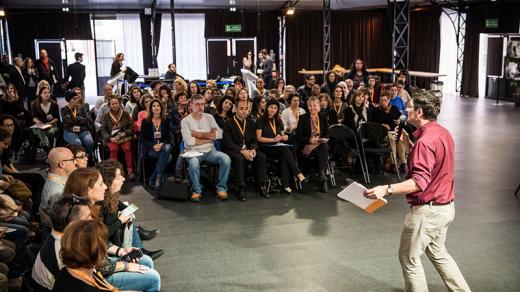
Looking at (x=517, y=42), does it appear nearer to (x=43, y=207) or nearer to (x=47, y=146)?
(x=47, y=146)

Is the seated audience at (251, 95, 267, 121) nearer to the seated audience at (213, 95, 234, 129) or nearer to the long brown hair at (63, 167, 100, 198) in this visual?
the seated audience at (213, 95, 234, 129)

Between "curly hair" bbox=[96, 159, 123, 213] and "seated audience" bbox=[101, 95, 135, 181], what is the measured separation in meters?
3.29

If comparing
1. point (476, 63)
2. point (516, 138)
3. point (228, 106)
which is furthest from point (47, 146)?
point (476, 63)

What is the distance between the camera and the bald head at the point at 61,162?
3869 millimetres

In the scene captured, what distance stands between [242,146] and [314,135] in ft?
3.03

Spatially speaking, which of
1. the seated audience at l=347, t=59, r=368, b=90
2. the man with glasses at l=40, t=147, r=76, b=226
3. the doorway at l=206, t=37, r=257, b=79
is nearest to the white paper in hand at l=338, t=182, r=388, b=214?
the man with glasses at l=40, t=147, r=76, b=226

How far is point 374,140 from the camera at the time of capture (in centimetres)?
679

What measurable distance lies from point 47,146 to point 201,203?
10.4ft

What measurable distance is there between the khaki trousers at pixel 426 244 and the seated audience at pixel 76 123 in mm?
5192

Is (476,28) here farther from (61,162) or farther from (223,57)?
(61,162)

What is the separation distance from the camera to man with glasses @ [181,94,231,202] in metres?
6.01

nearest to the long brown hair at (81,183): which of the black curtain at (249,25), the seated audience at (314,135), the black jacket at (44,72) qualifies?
the seated audience at (314,135)

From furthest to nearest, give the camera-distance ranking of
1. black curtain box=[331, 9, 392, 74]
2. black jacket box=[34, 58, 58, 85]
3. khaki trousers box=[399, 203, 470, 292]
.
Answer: black curtain box=[331, 9, 392, 74] → black jacket box=[34, 58, 58, 85] → khaki trousers box=[399, 203, 470, 292]

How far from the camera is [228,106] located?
22.0ft
